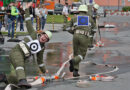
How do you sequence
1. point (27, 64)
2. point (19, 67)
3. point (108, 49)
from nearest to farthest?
point (19, 67)
point (27, 64)
point (108, 49)

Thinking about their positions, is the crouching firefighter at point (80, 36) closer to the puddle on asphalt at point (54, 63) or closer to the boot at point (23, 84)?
the puddle on asphalt at point (54, 63)

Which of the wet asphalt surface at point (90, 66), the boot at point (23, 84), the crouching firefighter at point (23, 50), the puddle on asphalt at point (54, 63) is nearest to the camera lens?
the boot at point (23, 84)

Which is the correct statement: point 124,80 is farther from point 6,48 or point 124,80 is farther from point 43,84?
point 6,48

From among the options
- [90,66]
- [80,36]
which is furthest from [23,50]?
[90,66]

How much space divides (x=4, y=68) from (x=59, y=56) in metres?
3.54

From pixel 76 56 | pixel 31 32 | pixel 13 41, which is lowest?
pixel 13 41

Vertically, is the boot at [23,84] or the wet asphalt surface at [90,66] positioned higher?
the boot at [23,84]

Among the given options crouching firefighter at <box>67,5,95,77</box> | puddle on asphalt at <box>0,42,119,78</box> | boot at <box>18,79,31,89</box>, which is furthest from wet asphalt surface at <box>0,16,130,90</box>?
boot at <box>18,79,31,89</box>

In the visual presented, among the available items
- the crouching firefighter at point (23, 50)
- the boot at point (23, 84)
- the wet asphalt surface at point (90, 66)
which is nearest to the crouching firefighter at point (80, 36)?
the wet asphalt surface at point (90, 66)

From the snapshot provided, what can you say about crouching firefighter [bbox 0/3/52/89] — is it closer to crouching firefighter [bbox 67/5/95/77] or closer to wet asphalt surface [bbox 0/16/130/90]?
wet asphalt surface [bbox 0/16/130/90]

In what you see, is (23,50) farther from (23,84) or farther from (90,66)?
(90,66)

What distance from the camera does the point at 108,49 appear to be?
18.8m

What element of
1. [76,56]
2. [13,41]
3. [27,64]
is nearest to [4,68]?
[27,64]

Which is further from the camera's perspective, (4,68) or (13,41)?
(13,41)
